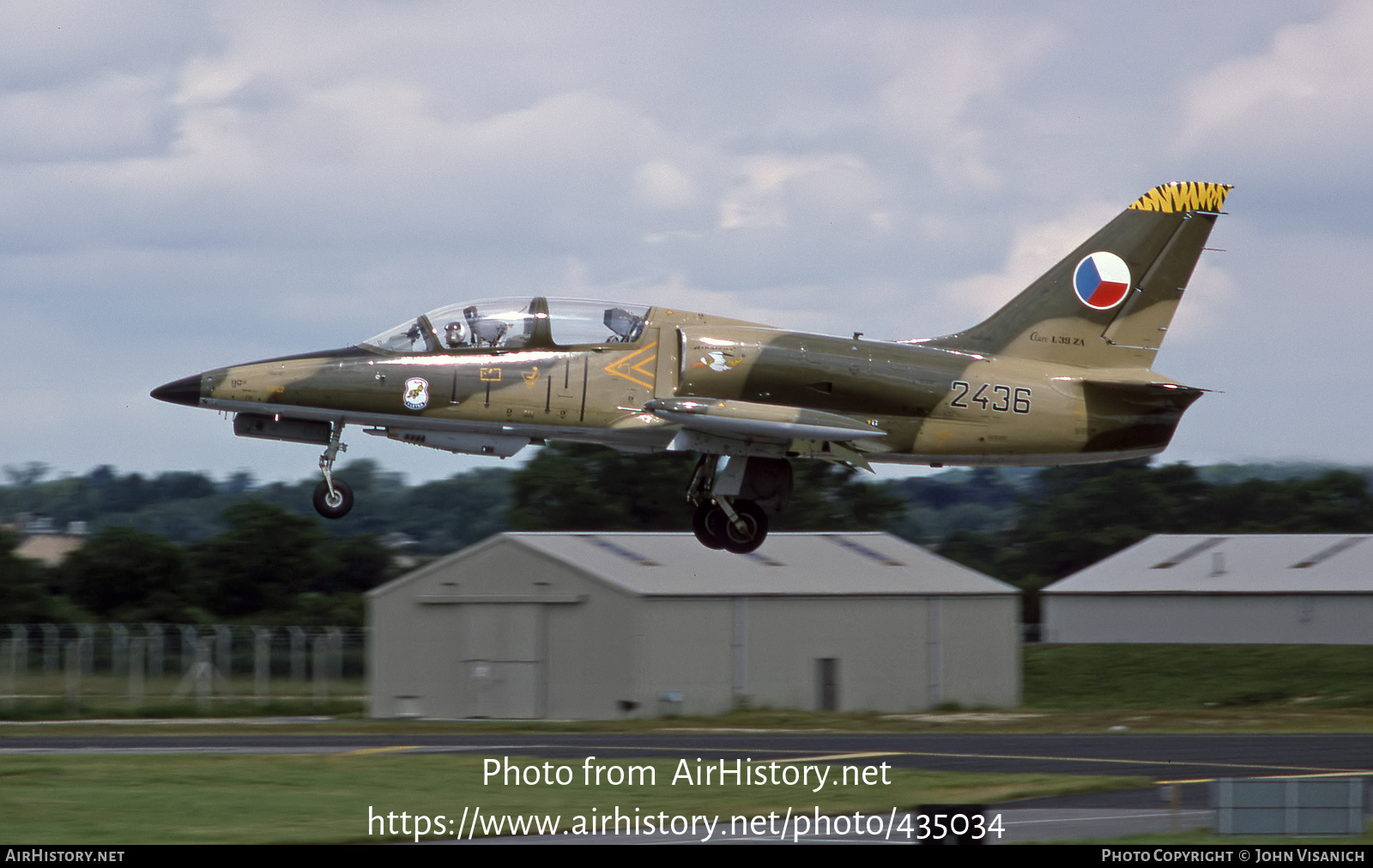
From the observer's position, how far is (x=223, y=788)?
31.9 metres

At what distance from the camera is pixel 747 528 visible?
1092 inches

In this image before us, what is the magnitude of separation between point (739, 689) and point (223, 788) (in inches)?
955

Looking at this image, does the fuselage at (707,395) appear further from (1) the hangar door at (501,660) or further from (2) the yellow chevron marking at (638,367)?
(1) the hangar door at (501,660)

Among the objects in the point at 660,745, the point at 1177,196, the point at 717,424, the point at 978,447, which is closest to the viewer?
the point at 717,424

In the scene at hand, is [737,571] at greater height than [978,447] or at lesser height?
lesser

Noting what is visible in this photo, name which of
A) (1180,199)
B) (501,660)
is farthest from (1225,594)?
(1180,199)

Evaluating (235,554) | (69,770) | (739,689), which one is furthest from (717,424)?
(235,554)

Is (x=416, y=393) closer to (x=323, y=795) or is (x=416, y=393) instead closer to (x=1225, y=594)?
(x=323, y=795)

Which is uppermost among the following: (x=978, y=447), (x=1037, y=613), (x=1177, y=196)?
(x=1177, y=196)

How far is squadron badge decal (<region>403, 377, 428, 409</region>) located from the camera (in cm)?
2625

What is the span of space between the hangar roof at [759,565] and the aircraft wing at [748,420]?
2708 centimetres

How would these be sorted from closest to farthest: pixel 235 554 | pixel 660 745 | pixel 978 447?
pixel 978 447
pixel 660 745
pixel 235 554

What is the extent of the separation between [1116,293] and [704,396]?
304 inches
